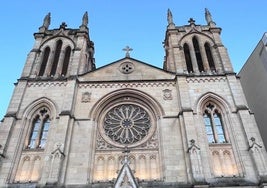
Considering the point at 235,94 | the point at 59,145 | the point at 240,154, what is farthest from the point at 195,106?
the point at 59,145

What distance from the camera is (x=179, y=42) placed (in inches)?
941

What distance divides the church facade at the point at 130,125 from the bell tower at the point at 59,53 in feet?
0.37

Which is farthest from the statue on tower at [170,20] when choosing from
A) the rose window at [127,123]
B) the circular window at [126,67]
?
the rose window at [127,123]

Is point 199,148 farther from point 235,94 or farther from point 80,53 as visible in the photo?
point 80,53

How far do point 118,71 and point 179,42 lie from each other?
244 inches

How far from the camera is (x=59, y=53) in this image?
23906mm

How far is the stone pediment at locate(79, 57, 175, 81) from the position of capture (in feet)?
69.1

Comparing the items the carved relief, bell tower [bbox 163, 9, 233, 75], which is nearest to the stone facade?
bell tower [bbox 163, 9, 233, 75]

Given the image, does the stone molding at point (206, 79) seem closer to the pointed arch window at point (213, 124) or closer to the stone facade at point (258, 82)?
the pointed arch window at point (213, 124)

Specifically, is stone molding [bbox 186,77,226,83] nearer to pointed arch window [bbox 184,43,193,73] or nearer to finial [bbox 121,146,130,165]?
pointed arch window [bbox 184,43,193,73]

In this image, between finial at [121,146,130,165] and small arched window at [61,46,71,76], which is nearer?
finial at [121,146,130,165]

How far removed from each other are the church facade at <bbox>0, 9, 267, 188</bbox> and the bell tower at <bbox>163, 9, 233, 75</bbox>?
11 cm

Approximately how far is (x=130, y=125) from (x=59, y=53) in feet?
32.4

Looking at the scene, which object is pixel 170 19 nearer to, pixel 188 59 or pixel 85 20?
pixel 188 59
